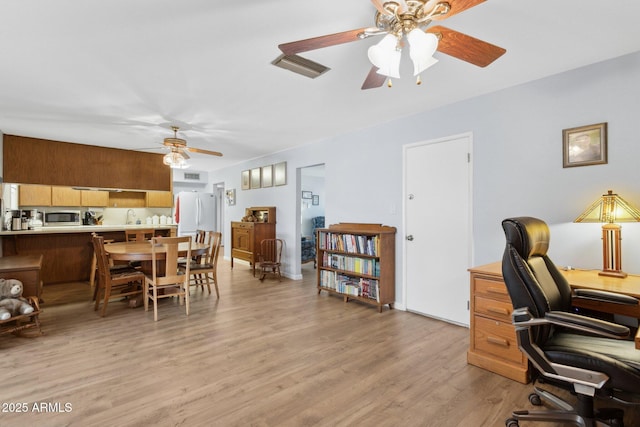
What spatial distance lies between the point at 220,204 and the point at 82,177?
5063 mm

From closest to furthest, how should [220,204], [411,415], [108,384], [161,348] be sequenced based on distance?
[411,415] → [108,384] → [161,348] → [220,204]

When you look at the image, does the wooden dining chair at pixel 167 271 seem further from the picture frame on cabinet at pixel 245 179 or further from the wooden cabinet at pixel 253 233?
the picture frame on cabinet at pixel 245 179

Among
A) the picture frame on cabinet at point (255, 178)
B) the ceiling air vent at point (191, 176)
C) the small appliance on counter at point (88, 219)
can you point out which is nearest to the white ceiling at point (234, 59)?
the small appliance on counter at point (88, 219)

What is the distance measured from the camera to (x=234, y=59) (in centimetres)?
243

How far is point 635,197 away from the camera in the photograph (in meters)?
2.30

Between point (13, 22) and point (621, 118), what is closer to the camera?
point (13, 22)

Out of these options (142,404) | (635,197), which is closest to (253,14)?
(142,404)

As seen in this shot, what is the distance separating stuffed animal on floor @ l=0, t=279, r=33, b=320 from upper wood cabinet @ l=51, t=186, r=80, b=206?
3.36 m

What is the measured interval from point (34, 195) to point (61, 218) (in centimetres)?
57

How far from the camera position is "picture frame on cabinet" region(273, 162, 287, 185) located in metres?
5.92

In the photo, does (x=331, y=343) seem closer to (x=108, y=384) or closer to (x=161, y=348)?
(x=161, y=348)

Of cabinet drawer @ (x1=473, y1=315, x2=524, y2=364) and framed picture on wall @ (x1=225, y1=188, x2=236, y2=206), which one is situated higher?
framed picture on wall @ (x1=225, y1=188, x2=236, y2=206)

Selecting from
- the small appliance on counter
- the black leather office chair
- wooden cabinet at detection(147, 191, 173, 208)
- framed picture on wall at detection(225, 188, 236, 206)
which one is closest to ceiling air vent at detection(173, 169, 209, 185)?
framed picture on wall at detection(225, 188, 236, 206)

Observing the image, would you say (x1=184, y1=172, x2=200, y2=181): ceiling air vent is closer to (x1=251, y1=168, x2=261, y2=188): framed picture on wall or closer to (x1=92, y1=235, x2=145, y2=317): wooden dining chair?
(x1=251, y1=168, x2=261, y2=188): framed picture on wall
